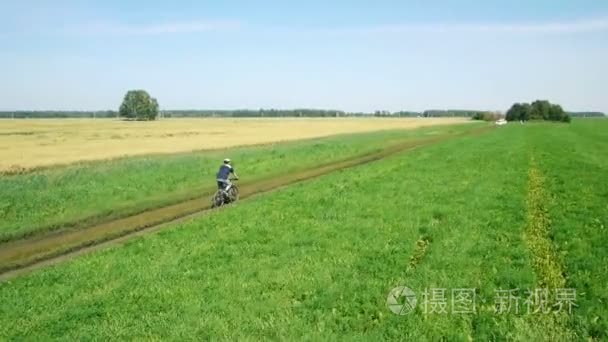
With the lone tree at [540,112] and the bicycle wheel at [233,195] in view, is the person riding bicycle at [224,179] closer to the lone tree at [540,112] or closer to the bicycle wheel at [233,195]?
the bicycle wheel at [233,195]

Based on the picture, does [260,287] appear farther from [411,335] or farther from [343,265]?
[411,335]

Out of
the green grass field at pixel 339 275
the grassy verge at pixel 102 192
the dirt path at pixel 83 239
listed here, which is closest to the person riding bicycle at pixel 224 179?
the dirt path at pixel 83 239

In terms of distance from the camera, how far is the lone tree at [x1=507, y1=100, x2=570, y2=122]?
16088cm

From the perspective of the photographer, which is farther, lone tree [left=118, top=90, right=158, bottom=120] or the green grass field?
lone tree [left=118, top=90, right=158, bottom=120]

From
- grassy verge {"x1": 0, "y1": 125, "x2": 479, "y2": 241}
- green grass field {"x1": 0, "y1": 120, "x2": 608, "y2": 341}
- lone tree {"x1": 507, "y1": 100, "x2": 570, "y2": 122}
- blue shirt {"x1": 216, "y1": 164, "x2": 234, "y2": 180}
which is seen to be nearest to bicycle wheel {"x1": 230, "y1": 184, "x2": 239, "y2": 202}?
blue shirt {"x1": 216, "y1": 164, "x2": 234, "y2": 180}

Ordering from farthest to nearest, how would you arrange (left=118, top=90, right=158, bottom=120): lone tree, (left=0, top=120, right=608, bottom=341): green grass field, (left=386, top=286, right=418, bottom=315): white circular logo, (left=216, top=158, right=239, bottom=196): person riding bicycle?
1. (left=118, top=90, right=158, bottom=120): lone tree
2. (left=216, top=158, right=239, bottom=196): person riding bicycle
3. (left=386, top=286, right=418, bottom=315): white circular logo
4. (left=0, top=120, right=608, bottom=341): green grass field

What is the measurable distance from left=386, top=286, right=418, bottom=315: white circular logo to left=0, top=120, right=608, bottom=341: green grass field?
14 cm

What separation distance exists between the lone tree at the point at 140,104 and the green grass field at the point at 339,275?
18195cm

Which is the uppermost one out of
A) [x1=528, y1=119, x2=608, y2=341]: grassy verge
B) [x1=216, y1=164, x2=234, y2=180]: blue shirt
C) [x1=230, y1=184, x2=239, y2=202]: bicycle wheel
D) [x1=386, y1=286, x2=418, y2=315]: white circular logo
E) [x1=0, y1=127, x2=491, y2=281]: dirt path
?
[x1=216, y1=164, x2=234, y2=180]: blue shirt

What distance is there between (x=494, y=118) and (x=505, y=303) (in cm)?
19562

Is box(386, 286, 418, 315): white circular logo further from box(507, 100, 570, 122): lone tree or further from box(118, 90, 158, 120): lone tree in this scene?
box(118, 90, 158, 120): lone tree

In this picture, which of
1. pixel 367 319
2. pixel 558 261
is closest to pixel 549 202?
pixel 558 261

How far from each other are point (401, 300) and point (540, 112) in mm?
171262

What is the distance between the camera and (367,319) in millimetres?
8828
